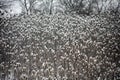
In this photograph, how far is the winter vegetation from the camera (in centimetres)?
1252

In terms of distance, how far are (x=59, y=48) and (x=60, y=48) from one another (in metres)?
0.07

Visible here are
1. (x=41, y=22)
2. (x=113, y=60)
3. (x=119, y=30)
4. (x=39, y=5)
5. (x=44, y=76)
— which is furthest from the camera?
(x=39, y=5)

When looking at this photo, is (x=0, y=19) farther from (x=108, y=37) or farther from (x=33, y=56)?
(x=108, y=37)

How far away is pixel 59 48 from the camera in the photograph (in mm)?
15305

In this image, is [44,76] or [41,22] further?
[41,22]

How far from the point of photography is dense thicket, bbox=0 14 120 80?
12.5 m

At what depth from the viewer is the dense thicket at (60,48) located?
12523 mm

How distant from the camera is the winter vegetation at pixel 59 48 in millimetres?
12523

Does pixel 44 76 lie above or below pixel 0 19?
below

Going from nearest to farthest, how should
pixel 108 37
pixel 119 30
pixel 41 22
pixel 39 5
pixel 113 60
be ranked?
pixel 113 60
pixel 108 37
pixel 119 30
pixel 41 22
pixel 39 5

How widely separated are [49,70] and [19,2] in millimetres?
22160

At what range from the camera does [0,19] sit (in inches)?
810

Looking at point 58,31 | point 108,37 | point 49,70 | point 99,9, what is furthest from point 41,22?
point 99,9

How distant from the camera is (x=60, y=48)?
602 inches
